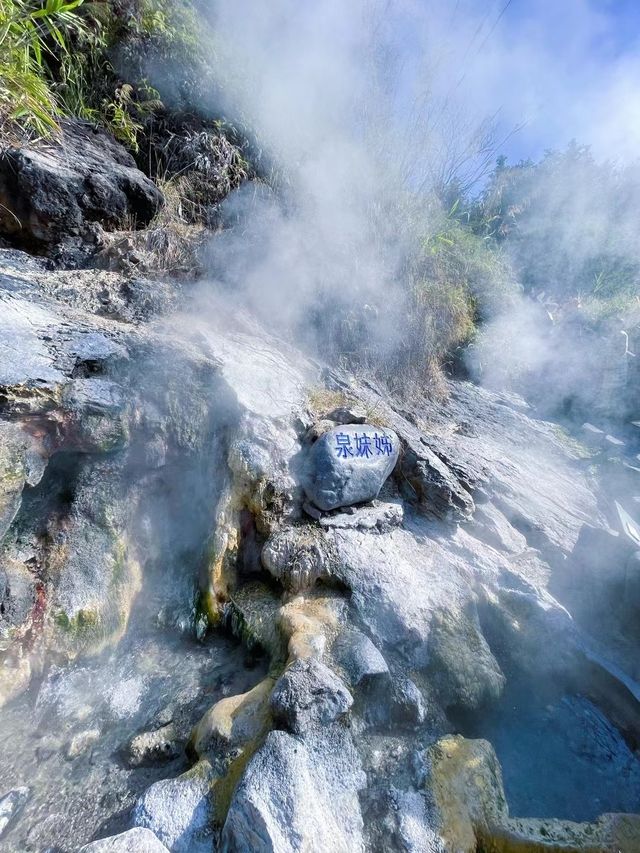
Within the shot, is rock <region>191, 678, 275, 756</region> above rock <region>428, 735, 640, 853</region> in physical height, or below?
below

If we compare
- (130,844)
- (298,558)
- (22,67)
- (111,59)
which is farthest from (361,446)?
(111,59)

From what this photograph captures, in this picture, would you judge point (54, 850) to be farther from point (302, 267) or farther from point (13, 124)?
point (13, 124)

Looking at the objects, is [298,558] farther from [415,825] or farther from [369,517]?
[415,825]

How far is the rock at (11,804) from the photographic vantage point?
1524 mm

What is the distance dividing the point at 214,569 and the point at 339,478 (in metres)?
0.97

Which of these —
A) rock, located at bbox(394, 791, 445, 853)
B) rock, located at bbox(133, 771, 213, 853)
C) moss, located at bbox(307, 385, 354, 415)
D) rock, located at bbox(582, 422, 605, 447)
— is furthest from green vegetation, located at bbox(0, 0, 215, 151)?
rock, located at bbox(582, 422, 605, 447)

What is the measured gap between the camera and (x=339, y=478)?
108 inches

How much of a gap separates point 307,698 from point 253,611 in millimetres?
742

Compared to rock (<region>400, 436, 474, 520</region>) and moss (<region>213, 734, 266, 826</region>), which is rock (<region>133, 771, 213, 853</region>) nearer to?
moss (<region>213, 734, 266, 826</region>)

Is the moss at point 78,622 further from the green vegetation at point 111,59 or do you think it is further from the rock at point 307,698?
the green vegetation at point 111,59

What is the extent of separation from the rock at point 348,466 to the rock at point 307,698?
109 cm

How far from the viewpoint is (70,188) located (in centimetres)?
343

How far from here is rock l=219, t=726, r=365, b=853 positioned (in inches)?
52.2

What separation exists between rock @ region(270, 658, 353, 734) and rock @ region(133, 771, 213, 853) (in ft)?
1.17
